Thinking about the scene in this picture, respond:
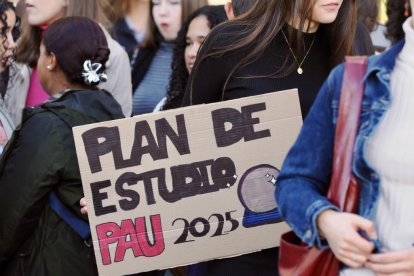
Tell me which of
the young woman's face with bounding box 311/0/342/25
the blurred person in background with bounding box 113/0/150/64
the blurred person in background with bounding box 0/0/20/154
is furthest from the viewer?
the blurred person in background with bounding box 113/0/150/64

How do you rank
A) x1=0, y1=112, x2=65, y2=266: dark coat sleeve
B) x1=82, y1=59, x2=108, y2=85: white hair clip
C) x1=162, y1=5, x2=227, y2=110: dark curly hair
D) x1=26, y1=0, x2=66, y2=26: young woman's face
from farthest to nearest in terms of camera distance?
1. x1=26, y1=0, x2=66, y2=26: young woman's face
2. x1=162, y1=5, x2=227, y2=110: dark curly hair
3. x1=82, y1=59, x2=108, y2=85: white hair clip
4. x1=0, y1=112, x2=65, y2=266: dark coat sleeve

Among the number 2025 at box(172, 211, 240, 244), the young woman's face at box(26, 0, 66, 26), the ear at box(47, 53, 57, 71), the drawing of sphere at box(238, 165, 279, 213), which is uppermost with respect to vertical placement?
the ear at box(47, 53, 57, 71)

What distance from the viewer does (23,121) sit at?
154 inches

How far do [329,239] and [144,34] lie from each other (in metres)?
4.59

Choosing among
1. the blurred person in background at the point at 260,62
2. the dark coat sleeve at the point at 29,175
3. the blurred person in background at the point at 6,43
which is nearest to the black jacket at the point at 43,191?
the dark coat sleeve at the point at 29,175

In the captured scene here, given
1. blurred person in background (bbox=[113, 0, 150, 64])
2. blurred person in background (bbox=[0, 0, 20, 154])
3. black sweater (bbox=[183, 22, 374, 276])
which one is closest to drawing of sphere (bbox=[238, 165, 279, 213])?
black sweater (bbox=[183, 22, 374, 276])

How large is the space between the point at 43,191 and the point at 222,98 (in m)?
0.82

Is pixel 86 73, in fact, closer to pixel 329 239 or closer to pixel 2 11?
pixel 2 11

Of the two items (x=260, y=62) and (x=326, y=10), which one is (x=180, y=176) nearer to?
(x=260, y=62)

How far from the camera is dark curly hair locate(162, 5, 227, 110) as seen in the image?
559 cm

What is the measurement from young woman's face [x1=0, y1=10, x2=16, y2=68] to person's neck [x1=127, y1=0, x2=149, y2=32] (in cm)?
208

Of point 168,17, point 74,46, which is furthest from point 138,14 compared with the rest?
point 74,46

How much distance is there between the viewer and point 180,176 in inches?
135

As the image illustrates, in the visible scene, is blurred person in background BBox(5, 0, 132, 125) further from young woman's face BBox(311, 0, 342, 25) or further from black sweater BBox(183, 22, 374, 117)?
young woman's face BBox(311, 0, 342, 25)
